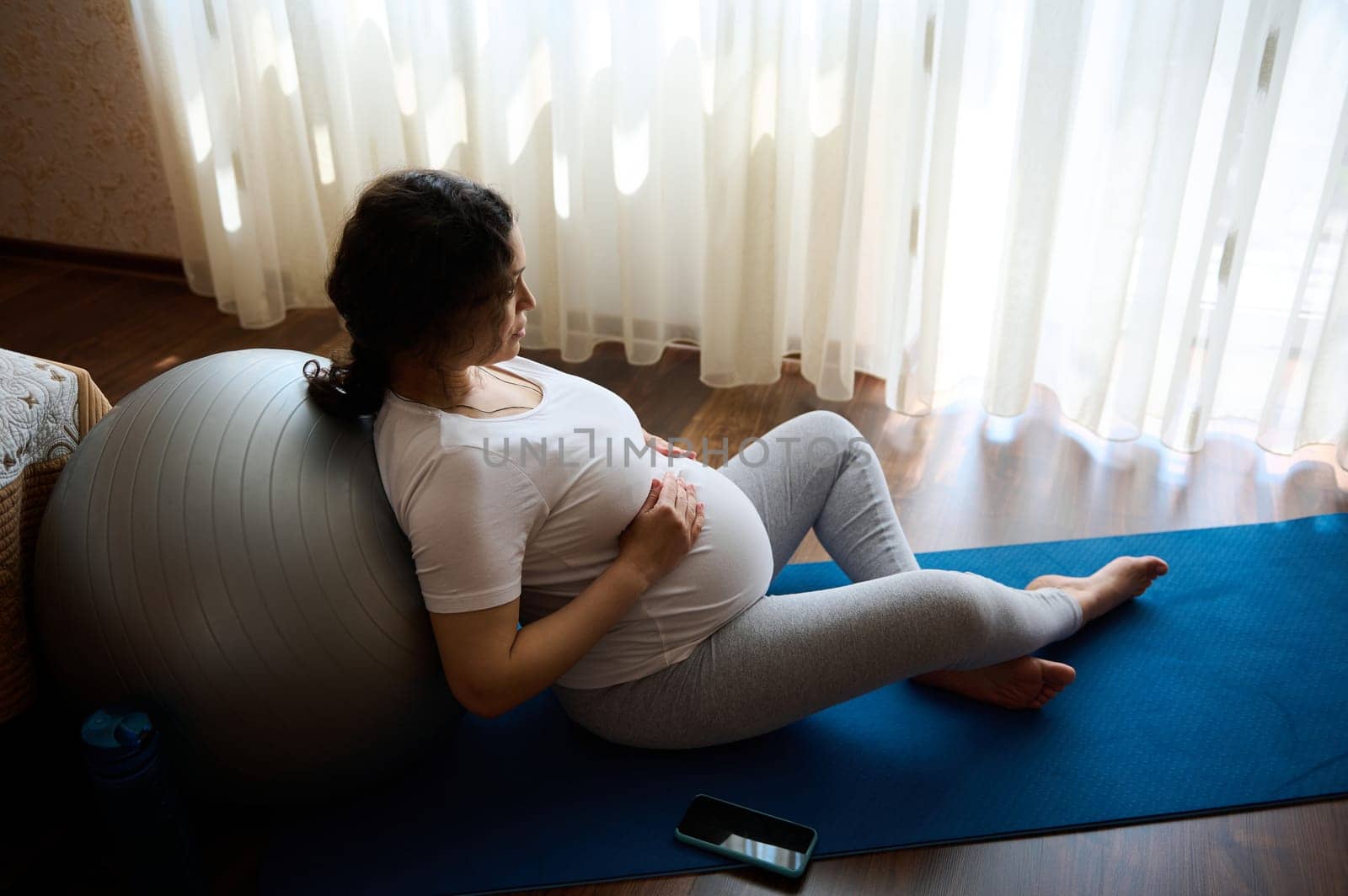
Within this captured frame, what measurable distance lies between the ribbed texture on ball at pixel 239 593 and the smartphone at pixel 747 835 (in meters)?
0.35

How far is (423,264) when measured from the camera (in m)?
1.12

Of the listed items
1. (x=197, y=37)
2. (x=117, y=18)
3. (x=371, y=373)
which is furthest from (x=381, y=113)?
(x=371, y=373)

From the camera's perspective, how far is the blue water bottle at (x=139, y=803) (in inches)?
43.9

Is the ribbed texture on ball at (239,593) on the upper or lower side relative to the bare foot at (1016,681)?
upper

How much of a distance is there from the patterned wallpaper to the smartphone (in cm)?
238

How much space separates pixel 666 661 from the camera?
1.33m

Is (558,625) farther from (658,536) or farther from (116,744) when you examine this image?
(116,744)

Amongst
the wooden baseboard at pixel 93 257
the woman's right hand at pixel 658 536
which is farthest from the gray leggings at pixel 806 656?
the wooden baseboard at pixel 93 257

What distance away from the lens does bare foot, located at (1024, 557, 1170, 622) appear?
1.65 metres

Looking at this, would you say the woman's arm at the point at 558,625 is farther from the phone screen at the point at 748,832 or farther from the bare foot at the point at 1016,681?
the bare foot at the point at 1016,681

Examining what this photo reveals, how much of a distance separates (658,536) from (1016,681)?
1.86ft

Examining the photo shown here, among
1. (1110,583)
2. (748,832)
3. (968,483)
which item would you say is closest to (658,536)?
(748,832)

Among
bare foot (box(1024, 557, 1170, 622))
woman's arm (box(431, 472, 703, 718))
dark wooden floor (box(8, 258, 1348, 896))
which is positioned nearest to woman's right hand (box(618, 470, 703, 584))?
woman's arm (box(431, 472, 703, 718))

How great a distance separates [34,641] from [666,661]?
0.73 meters
